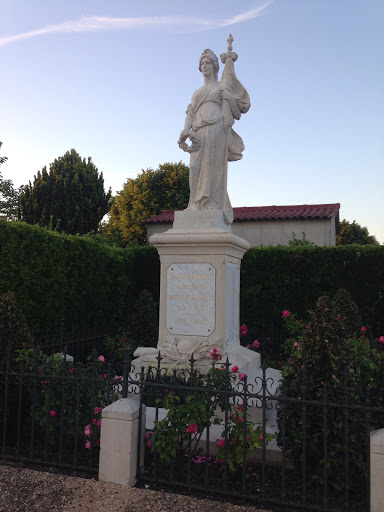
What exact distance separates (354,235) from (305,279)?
30096mm

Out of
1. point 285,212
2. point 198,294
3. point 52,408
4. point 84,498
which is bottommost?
point 84,498

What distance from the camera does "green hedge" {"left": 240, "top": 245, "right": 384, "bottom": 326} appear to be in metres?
9.32

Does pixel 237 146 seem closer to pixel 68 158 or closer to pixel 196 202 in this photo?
pixel 196 202

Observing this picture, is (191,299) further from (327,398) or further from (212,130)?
(327,398)

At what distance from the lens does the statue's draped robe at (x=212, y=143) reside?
20.6 ft

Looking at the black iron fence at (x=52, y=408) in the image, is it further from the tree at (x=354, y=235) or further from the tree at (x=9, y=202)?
the tree at (x=354, y=235)

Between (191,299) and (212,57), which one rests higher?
(212,57)

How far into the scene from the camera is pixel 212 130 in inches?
247

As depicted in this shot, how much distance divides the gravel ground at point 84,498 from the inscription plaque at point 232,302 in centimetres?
287

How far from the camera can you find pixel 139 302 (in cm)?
971

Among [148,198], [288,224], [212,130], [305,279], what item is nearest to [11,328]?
[212,130]

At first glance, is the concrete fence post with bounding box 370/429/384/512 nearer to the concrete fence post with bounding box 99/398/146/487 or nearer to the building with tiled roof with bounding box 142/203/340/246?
the concrete fence post with bounding box 99/398/146/487

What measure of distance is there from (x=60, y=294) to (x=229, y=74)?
5.38 metres

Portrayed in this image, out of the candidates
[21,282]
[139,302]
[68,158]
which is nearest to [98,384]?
[21,282]
